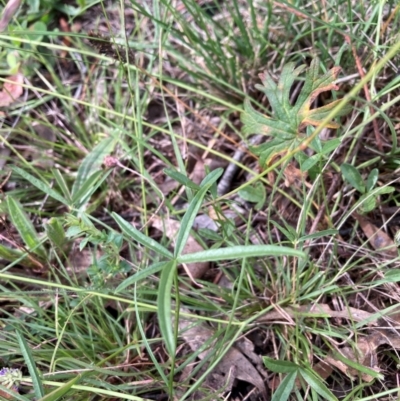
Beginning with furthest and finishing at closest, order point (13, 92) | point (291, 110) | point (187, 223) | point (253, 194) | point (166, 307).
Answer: point (13, 92) → point (253, 194) → point (291, 110) → point (187, 223) → point (166, 307)

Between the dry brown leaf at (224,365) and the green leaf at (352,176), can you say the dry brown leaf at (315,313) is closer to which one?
the dry brown leaf at (224,365)

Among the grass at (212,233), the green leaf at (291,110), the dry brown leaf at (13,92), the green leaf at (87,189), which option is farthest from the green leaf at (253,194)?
the dry brown leaf at (13,92)

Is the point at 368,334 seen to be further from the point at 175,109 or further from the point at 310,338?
the point at 175,109

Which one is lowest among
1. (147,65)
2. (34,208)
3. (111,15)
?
(34,208)

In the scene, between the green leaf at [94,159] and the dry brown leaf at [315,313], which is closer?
the dry brown leaf at [315,313]

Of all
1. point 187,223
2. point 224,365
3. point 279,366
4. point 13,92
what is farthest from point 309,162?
point 13,92

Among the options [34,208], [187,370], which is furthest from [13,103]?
[187,370]

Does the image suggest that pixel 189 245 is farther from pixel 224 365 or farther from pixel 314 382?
pixel 314 382
